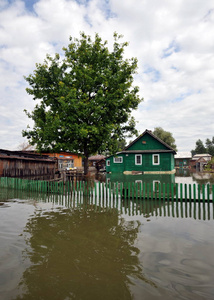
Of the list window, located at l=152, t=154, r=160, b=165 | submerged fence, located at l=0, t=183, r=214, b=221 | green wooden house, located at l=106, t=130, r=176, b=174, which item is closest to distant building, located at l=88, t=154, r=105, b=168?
green wooden house, located at l=106, t=130, r=176, b=174

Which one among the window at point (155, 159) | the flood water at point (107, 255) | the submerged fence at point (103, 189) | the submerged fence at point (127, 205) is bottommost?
the flood water at point (107, 255)

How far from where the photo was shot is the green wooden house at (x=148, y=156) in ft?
111

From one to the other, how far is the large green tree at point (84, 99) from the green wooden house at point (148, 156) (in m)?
8.43

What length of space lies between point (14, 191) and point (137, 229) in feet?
34.8

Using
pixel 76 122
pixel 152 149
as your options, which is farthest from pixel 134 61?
pixel 152 149

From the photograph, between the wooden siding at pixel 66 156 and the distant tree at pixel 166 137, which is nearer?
the wooden siding at pixel 66 156

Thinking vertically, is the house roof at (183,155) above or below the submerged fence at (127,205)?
above

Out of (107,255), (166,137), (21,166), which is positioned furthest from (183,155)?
(107,255)

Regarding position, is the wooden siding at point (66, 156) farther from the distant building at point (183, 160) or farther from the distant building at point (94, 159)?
the distant building at point (183, 160)

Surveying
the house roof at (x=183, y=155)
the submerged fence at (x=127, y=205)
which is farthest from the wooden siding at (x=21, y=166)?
the house roof at (x=183, y=155)

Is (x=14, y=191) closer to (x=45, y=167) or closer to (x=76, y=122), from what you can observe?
(x=45, y=167)

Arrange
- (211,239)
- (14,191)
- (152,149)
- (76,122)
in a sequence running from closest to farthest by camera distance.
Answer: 1. (211,239)
2. (14,191)
3. (76,122)
4. (152,149)

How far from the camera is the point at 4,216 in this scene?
7926 mm

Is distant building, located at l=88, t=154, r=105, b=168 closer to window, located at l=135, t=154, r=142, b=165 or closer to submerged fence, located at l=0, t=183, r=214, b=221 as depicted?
window, located at l=135, t=154, r=142, b=165
